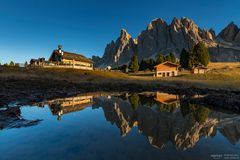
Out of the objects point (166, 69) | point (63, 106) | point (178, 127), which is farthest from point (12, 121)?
point (166, 69)

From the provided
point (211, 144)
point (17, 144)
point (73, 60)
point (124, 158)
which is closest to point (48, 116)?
point (17, 144)

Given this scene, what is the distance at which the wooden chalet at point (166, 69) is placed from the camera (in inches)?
2923

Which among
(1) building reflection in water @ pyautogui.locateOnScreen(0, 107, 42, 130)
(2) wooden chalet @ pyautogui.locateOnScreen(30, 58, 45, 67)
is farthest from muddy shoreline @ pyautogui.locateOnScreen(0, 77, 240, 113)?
(2) wooden chalet @ pyautogui.locateOnScreen(30, 58, 45, 67)

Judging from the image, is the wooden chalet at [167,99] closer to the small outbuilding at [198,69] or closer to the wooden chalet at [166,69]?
the wooden chalet at [166,69]

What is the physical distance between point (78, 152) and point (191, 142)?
18.5 feet

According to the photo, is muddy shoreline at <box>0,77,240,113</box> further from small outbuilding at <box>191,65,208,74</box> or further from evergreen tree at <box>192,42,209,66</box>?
evergreen tree at <box>192,42,209,66</box>

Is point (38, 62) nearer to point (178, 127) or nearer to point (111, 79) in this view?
point (111, 79)

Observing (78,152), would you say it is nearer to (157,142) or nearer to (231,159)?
(157,142)

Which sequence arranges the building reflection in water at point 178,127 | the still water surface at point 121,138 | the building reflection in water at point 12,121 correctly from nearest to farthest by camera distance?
the still water surface at point 121,138 → the building reflection in water at point 178,127 → the building reflection in water at point 12,121

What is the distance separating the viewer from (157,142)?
8.09m

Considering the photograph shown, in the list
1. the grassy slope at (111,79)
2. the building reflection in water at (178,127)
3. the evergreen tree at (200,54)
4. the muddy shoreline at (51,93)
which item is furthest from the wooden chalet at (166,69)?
the building reflection in water at (178,127)

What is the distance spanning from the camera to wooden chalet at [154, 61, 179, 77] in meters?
74.2

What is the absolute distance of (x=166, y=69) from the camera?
246 feet

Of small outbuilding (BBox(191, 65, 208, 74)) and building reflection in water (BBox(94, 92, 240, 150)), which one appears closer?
building reflection in water (BBox(94, 92, 240, 150))
